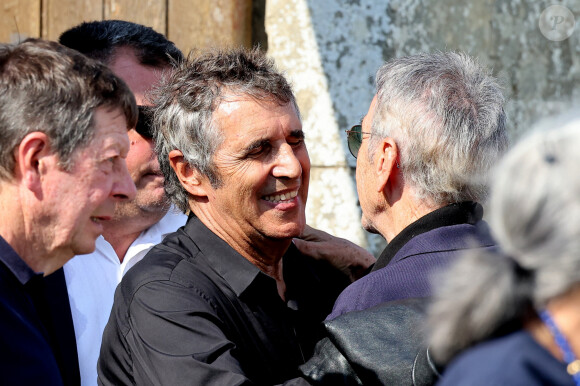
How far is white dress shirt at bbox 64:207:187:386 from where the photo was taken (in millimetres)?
2547

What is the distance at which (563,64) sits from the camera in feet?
13.0

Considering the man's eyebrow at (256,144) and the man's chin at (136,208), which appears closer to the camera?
the man's eyebrow at (256,144)

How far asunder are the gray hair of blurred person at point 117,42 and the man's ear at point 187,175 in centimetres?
83

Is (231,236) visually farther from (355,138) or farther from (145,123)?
(145,123)

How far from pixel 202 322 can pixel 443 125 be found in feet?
2.82

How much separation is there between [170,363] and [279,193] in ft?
2.35

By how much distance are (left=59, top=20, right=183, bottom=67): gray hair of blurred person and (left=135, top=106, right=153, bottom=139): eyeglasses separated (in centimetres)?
35

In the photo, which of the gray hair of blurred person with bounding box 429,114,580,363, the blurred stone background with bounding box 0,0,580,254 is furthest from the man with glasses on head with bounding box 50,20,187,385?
the gray hair of blurred person with bounding box 429,114,580,363

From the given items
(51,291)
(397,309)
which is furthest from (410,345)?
(51,291)

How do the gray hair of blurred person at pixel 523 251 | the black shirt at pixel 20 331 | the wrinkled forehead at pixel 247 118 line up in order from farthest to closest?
Answer: the wrinkled forehead at pixel 247 118 < the black shirt at pixel 20 331 < the gray hair of blurred person at pixel 523 251

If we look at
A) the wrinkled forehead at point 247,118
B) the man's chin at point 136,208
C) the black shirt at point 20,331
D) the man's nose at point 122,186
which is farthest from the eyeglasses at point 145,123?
the black shirt at point 20,331

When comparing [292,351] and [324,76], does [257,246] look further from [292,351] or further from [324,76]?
[324,76]

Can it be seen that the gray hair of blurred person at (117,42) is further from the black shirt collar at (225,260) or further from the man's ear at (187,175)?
the black shirt collar at (225,260)

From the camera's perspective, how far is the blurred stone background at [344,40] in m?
3.70
